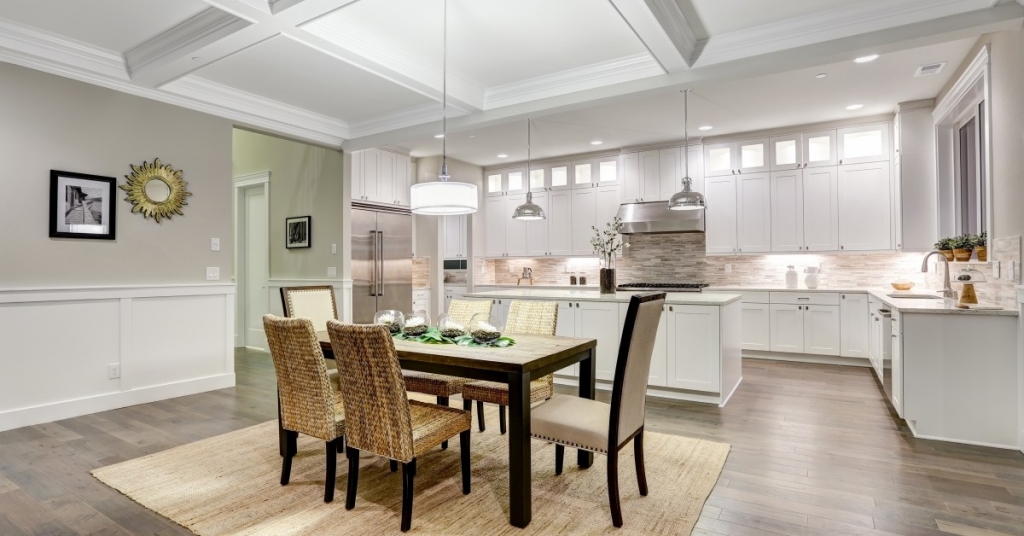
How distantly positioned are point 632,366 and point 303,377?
1.50 metres

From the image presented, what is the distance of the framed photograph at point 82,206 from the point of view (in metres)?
3.75

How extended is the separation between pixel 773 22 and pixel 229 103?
4.44 metres

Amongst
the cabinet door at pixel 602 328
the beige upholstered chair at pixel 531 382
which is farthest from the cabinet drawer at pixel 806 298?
the beige upholstered chair at pixel 531 382

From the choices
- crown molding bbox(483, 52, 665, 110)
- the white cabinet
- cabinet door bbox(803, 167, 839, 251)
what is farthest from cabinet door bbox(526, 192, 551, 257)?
cabinet door bbox(803, 167, 839, 251)

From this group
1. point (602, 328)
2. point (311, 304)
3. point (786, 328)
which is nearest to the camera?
point (311, 304)

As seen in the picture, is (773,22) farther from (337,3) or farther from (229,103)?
(229,103)

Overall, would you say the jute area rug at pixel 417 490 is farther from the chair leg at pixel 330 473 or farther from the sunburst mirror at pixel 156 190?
the sunburst mirror at pixel 156 190

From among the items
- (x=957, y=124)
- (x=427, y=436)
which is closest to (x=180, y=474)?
(x=427, y=436)

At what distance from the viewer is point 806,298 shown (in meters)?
5.85

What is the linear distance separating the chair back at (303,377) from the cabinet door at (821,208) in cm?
572

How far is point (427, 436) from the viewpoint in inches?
87.5

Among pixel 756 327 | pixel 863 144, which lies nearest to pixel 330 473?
pixel 756 327

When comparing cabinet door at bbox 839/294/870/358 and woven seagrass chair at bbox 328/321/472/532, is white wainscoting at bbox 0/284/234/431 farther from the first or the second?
cabinet door at bbox 839/294/870/358

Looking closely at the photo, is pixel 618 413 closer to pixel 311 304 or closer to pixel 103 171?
pixel 311 304
